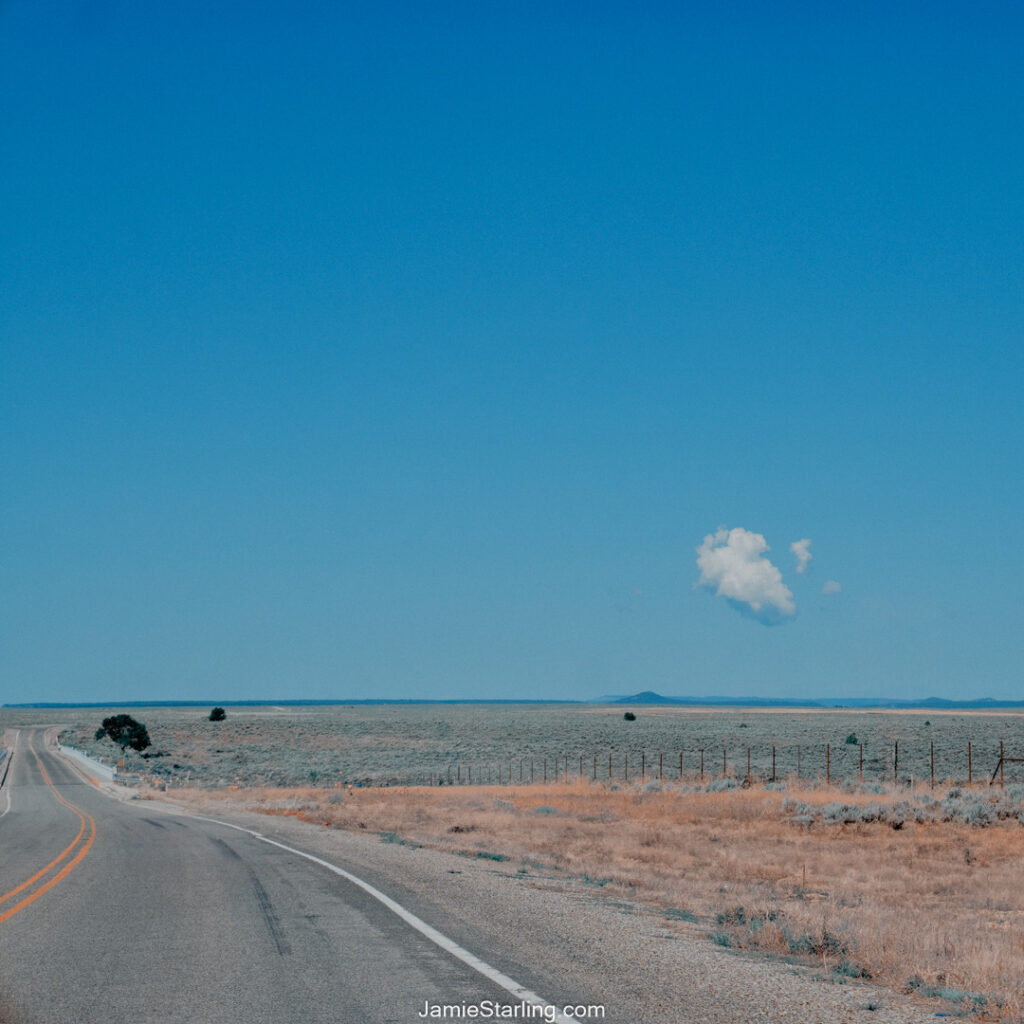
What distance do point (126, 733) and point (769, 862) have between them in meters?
86.6

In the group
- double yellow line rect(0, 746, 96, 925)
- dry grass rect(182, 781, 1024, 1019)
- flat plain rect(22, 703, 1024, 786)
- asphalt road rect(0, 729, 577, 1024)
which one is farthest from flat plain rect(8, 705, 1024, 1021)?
double yellow line rect(0, 746, 96, 925)

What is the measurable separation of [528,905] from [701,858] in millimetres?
13820

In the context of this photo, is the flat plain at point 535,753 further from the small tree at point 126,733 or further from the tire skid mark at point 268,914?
the tire skid mark at point 268,914

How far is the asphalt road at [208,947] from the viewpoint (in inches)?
318

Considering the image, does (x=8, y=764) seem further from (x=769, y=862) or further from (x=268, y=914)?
(x=268, y=914)

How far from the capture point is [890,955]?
1055 cm

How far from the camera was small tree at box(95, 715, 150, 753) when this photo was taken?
3688 inches

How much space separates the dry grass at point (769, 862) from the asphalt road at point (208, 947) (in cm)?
405

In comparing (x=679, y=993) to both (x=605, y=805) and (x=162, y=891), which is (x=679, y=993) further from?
(x=605, y=805)

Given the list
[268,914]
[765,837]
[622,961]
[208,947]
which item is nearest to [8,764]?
[765,837]

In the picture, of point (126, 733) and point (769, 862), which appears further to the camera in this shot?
point (126, 733)

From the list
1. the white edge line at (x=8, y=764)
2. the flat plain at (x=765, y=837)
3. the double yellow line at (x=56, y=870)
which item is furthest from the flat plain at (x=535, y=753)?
the double yellow line at (x=56, y=870)

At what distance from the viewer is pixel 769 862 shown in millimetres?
25594

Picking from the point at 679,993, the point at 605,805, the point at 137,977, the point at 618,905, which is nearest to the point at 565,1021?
the point at 679,993
